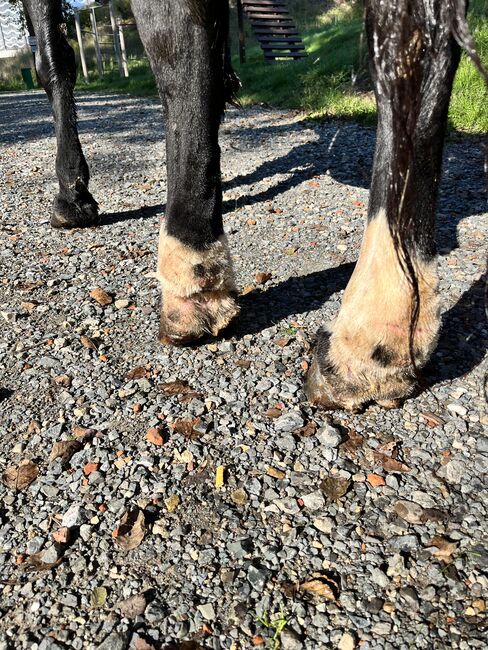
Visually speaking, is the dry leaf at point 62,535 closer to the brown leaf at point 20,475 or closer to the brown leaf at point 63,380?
the brown leaf at point 20,475

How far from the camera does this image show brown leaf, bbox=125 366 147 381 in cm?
221

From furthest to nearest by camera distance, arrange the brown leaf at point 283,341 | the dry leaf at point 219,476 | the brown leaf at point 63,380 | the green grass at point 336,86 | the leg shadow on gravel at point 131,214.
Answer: the green grass at point 336,86
the leg shadow on gravel at point 131,214
the brown leaf at point 283,341
the brown leaf at point 63,380
the dry leaf at point 219,476

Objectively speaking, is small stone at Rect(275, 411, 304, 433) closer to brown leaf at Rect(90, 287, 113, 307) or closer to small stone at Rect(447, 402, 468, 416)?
small stone at Rect(447, 402, 468, 416)

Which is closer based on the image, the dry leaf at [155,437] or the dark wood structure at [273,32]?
the dry leaf at [155,437]

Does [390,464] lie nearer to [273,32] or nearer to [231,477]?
[231,477]

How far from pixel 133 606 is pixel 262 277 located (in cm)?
192

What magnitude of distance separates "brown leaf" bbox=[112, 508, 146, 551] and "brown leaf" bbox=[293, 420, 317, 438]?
1.87ft

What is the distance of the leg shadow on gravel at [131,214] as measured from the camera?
3982 millimetres

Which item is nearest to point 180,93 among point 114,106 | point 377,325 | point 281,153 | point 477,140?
point 377,325

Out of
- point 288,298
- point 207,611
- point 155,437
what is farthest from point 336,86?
point 207,611

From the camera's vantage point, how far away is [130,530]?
154 cm

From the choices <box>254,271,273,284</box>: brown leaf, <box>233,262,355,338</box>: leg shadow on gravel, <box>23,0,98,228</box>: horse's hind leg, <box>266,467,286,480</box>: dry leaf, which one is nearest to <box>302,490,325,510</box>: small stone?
<box>266,467,286,480</box>: dry leaf

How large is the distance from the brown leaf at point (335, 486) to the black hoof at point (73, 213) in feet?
8.91

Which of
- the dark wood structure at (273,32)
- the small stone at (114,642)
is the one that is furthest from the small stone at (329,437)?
the dark wood structure at (273,32)
